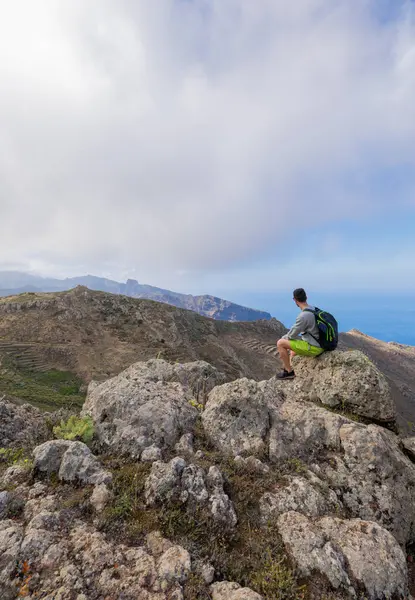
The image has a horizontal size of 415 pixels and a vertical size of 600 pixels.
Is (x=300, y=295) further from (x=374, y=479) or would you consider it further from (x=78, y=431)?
(x=78, y=431)

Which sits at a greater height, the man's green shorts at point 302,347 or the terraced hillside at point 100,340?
the man's green shorts at point 302,347

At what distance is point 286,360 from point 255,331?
103 meters

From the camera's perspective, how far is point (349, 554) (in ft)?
19.8

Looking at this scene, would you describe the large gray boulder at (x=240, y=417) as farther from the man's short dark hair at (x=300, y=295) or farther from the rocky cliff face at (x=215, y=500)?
the man's short dark hair at (x=300, y=295)

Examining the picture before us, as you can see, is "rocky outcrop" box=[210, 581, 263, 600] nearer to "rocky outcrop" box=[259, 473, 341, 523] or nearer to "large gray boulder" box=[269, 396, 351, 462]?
"rocky outcrop" box=[259, 473, 341, 523]

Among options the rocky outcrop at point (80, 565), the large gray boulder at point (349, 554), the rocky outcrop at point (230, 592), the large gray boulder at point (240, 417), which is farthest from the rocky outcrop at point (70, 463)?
the large gray boulder at point (349, 554)

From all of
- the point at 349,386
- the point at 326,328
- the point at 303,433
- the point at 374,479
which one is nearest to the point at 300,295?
the point at 326,328

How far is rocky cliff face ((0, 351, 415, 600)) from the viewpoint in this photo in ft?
17.1

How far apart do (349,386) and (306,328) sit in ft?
9.67

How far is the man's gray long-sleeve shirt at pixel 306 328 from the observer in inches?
458

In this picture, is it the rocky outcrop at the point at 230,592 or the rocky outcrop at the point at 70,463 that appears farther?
the rocky outcrop at the point at 70,463

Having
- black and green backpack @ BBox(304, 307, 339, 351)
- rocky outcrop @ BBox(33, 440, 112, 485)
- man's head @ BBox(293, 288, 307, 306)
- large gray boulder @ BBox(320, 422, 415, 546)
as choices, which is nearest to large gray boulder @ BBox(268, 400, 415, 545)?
large gray boulder @ BBox(320, 422, 415, 546)

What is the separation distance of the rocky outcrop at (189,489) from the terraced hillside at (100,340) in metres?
37.5

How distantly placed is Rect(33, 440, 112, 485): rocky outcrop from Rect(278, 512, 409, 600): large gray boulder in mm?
4565
